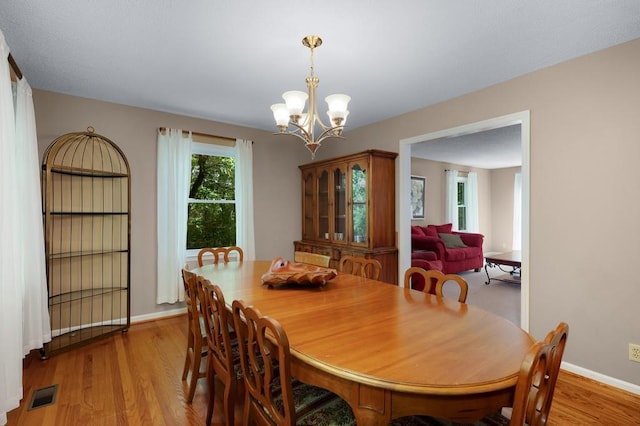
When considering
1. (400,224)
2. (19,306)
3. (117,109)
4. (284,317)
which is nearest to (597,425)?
(284,317)

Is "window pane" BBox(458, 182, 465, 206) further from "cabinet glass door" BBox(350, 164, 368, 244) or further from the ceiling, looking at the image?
the ceiling

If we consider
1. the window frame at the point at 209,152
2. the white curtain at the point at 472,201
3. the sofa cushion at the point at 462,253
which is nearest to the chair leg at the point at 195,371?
the window frame at the point at 209,152

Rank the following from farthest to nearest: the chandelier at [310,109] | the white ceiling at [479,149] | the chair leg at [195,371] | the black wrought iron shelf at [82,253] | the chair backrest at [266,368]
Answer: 1. the white ceiling at [479,149]
2. the black wrought iron shelf at [82,253]
3. the chair leg at [195,371]
4. the chandelier at [310,109]
5. the chair backrest at [266,368]

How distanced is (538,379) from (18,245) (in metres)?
3.14

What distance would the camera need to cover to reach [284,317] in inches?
58.7

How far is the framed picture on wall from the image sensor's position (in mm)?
6734

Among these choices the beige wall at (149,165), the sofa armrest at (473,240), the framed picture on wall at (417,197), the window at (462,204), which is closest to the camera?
the beige wall at (149,165)

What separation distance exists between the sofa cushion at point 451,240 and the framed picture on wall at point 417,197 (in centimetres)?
66

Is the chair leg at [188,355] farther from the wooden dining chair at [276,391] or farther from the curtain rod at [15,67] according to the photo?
the curtain rod at [15,67]

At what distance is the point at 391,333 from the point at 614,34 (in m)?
2.54

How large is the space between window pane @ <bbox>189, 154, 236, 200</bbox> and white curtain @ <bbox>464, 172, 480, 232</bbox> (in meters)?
6.10

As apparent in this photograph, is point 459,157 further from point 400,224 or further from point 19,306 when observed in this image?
point 19,306

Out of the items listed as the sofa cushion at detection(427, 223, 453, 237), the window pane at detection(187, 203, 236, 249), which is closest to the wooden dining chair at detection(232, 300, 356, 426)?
the window pane at detection(187, 203, 236, 249)

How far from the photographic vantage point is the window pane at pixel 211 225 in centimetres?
404
